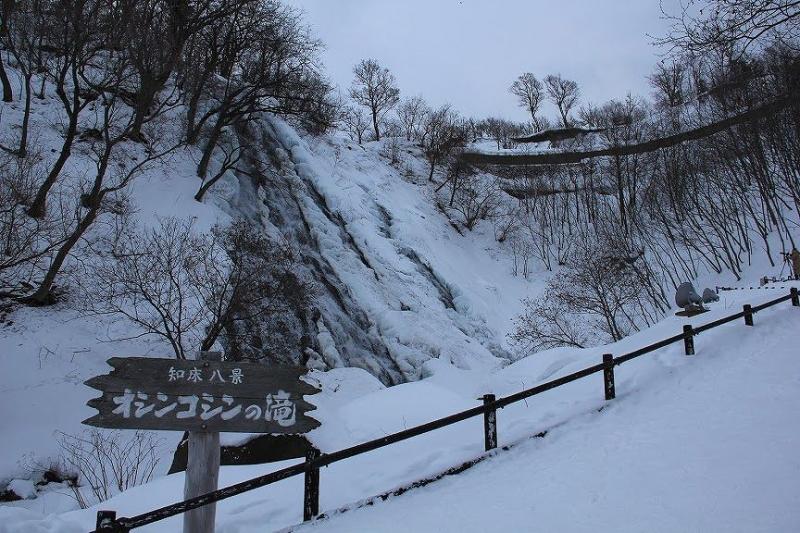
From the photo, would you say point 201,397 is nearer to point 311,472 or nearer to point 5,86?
point 311,472

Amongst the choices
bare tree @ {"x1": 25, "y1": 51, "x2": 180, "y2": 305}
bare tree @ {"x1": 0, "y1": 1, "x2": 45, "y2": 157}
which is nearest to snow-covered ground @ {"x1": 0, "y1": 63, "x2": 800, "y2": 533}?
bare tree @ {"x1": 25, "y1": 51, "x2": 180, "y2": 305}

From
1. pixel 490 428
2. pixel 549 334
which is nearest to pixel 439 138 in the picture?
pixel 549 334

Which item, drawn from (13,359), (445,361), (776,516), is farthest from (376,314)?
(776,516)

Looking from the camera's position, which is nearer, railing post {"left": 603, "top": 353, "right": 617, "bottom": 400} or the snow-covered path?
the snow-covered path

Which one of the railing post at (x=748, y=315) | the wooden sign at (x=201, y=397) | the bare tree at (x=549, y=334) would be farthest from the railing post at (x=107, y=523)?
the bare tree at (x=549, y=334)

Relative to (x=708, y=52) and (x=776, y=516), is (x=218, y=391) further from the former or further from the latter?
(x=708, y=52)

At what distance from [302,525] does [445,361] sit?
13.1 metres

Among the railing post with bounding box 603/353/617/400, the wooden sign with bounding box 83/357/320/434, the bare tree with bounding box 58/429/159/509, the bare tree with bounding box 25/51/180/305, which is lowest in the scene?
the bare tree with bounding box 58/429/159/509

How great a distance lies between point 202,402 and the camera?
11.9 feet

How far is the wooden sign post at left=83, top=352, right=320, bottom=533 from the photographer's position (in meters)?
3.47

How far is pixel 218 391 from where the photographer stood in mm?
3680

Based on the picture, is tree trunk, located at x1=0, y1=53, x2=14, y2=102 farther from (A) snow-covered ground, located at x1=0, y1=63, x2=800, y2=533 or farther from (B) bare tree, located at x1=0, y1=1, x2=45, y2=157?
(B) bare tree, located at x1=0, y1=1, x2=45, y2=157

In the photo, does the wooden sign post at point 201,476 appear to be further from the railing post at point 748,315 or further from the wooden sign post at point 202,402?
the railing post at point 748,315

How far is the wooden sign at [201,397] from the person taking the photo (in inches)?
135
